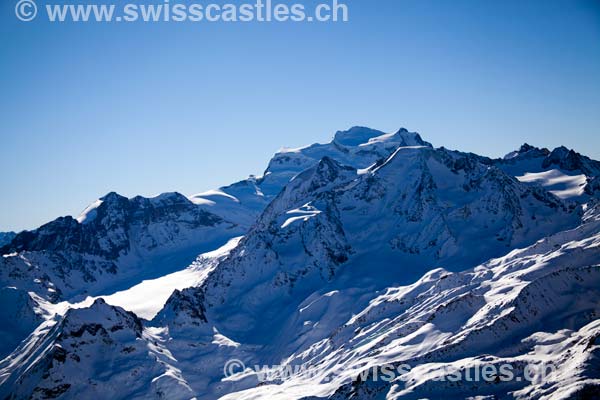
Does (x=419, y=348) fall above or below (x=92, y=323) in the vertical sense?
below

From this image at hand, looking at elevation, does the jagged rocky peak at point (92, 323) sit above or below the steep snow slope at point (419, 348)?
above

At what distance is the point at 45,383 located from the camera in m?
172

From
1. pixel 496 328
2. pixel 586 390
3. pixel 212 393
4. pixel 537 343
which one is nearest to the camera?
pixel 586 390

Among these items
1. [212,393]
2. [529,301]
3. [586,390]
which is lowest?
[212,393]

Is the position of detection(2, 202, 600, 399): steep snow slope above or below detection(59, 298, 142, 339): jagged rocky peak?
below

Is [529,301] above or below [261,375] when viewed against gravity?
above

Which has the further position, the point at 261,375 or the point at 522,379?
the point at 261,375

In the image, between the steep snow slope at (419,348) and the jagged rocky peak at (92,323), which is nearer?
the steep snow slope at (419,348)

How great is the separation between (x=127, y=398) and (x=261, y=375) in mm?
40230

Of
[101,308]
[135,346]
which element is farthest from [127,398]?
[101,308]

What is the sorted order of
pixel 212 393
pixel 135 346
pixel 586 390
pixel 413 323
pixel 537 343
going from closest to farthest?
pixel 586 390, pixel 537 343, pixel 413 323, pixel 212 393, pixel 135 346

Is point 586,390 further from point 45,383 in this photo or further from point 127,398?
point 45,383

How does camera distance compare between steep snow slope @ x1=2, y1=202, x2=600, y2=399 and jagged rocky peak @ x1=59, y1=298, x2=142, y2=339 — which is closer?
steep snow slope @ x1=2, y1=202, x2=600, y2=399

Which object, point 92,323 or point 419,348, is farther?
point 92,323
